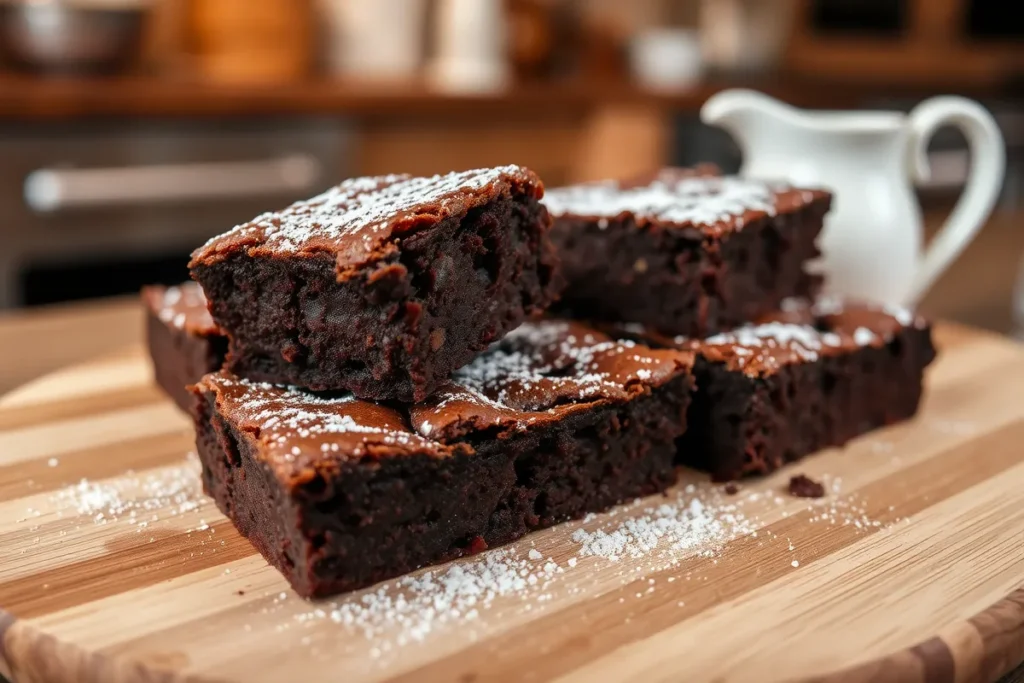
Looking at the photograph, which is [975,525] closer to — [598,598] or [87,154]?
[598,598]

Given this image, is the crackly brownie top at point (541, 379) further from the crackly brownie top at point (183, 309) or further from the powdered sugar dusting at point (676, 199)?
the crackly brownie top at point (183, 309)

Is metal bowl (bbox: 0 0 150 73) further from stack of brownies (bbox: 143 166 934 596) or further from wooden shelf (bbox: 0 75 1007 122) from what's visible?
stack of brownies (bbox: 143 166 934 596)

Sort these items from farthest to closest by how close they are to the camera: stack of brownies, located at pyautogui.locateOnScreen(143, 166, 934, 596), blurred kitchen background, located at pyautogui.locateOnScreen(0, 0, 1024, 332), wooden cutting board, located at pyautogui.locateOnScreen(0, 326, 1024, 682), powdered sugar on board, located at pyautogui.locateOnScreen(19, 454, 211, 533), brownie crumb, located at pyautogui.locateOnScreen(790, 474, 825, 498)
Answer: blurred kitchen background, located at pyautogui.locateOnScreen(0, 0, 1024, 332) < brownie crumb, located at pyautogui.locateOnScreen(790, 474, 825, 498) < powdered sugar on board, located at pyautogui.locateOnScreen(19, 454, 211, 533) < stack of brownies, located at pyautogui.locateOnScreen(143, 166, 934, 596) < wooden cutting board, located at pyautogui.locateOnScreen(0, 326, 1024, 682)

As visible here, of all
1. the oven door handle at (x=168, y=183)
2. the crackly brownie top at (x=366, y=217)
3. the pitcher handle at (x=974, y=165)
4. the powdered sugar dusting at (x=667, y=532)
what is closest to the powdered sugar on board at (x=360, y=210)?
the crackly brownie top at (x=366, y=217)

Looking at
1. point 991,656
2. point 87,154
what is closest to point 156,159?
point 87,154

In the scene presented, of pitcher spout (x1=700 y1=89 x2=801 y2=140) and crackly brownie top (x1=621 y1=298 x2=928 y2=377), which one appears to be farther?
pitcher spout (x1=700 y1=89 x2=801 y2=140)

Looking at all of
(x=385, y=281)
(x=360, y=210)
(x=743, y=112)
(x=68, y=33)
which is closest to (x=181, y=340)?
(x=360, y=210)

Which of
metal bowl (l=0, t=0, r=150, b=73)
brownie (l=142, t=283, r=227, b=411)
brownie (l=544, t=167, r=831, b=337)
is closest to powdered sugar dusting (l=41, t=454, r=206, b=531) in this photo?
brownie (l=142, t=283, r=227, b=411)
